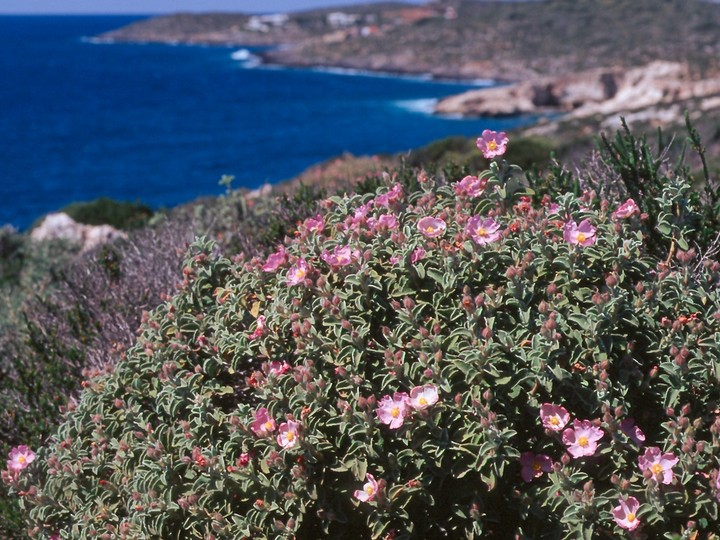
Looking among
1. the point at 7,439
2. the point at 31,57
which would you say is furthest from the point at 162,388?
the point at 31,57

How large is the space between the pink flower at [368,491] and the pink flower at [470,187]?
A: 1.37m

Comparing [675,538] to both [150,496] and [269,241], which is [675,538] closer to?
[150,496]

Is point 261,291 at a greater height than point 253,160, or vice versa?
point 261,291

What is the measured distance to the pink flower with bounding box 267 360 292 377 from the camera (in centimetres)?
A: 287

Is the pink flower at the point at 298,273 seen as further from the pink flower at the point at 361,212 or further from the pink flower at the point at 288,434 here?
the pink flower at the point at 288,434

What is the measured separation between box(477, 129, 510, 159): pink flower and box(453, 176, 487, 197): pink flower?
0.41 ft

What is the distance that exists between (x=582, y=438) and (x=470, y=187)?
1281mm

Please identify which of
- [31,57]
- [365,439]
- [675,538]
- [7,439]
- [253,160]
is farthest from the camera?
[31,57]

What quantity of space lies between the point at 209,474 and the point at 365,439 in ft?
1.89

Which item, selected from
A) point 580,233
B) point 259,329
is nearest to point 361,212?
point 259,329

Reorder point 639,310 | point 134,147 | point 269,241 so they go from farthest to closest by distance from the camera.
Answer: point 134,147
point 269,241
point 639,310

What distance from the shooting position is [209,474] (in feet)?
9.19

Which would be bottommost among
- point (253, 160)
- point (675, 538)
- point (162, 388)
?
point (253, 160)

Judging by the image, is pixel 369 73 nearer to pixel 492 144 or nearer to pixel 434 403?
pixel 492 144
